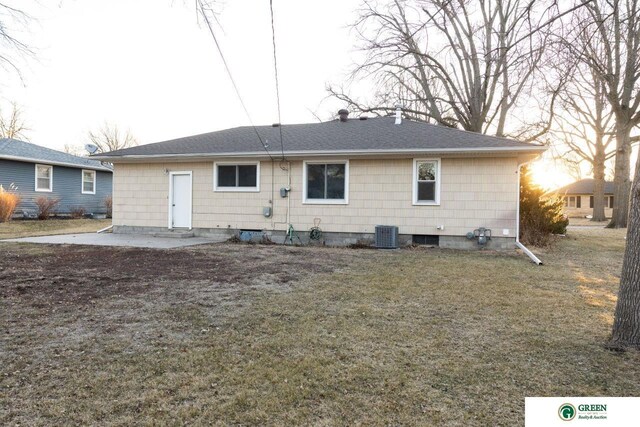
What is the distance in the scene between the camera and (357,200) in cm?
1123

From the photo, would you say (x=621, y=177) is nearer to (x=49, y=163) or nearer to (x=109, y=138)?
(x=49, y=163)

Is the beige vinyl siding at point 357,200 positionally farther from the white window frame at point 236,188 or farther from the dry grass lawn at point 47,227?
the dry grass lawn at point 47,227

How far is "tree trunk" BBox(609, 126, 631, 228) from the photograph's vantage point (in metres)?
21.1

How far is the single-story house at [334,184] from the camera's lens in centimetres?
1036

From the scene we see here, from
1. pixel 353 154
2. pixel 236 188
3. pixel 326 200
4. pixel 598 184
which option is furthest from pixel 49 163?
pixel 598 184

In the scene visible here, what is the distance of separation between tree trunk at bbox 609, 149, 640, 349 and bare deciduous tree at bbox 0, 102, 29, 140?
42100 mm

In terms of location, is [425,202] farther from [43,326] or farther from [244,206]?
[43,326]

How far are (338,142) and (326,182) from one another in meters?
1.29

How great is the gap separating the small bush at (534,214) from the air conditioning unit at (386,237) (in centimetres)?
412

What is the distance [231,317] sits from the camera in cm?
420

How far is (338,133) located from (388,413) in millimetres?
11159

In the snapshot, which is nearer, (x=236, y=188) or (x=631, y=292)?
(x=631, y=292)

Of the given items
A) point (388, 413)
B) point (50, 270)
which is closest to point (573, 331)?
point (388, 413)

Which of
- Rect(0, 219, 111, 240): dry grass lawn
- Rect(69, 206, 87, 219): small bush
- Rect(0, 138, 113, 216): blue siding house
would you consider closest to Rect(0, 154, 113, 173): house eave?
Rect(0, 138, 113, 216): blue siding house
